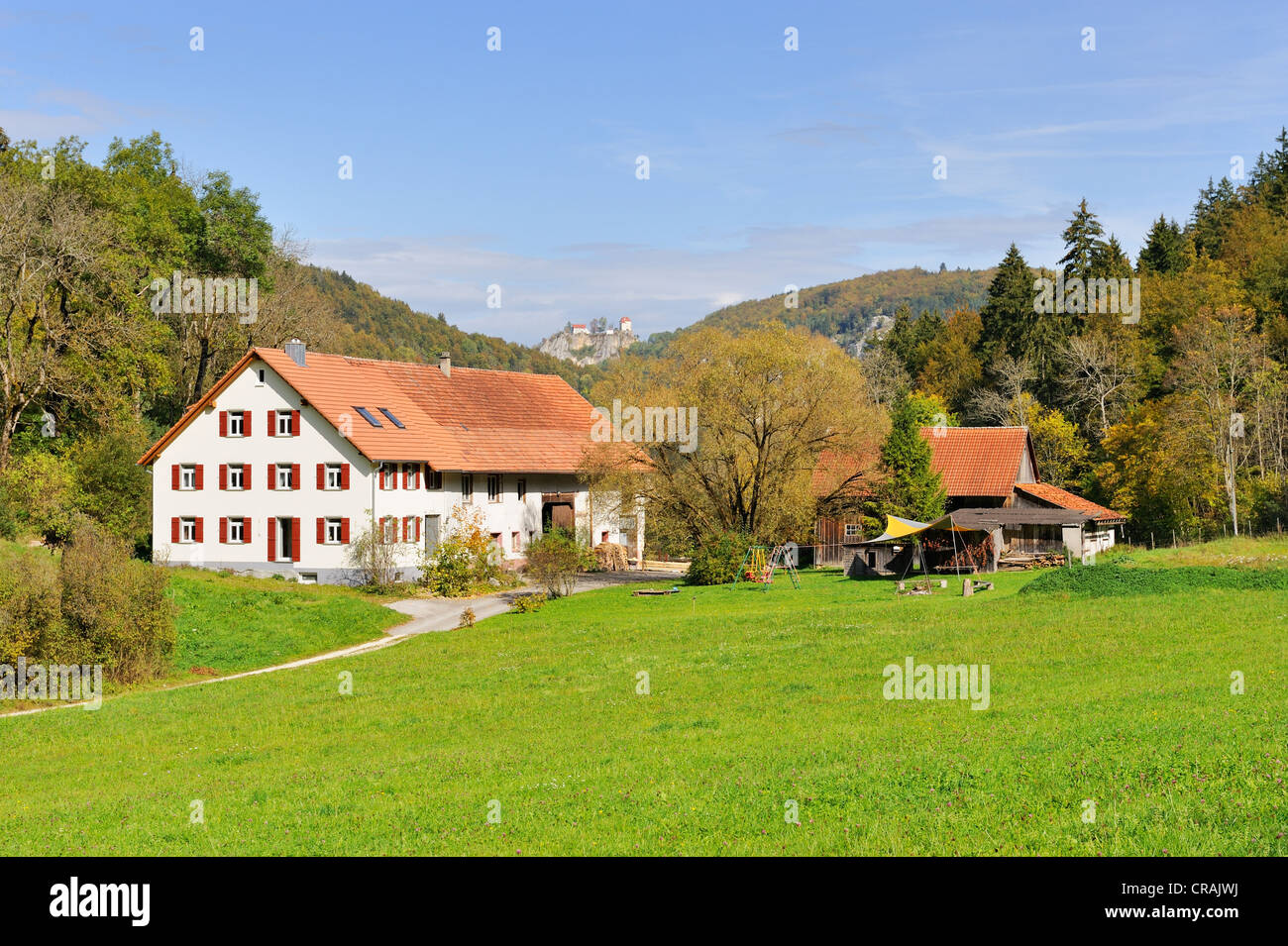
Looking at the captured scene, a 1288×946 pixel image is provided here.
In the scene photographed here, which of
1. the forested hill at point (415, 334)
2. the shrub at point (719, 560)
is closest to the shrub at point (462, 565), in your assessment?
the shrub at point (719, 560)

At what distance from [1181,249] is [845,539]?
43648 mm

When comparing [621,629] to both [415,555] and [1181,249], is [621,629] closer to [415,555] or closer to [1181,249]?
[415,555]

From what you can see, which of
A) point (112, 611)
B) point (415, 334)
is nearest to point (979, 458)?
point (112, 611)

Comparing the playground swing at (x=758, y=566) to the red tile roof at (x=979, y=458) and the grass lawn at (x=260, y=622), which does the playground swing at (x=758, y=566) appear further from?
the grass lawn at (x=260, y=622)

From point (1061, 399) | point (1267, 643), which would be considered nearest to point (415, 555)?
point (1267, 643)

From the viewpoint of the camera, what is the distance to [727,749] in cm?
1334

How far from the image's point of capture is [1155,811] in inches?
362

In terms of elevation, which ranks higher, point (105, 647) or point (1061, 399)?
A: point (1061, 399)
